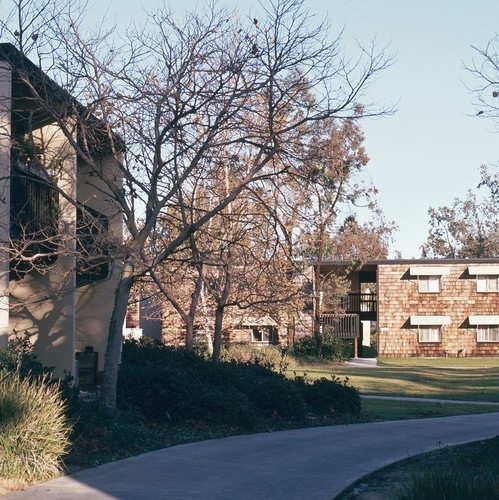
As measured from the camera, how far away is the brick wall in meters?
51.1

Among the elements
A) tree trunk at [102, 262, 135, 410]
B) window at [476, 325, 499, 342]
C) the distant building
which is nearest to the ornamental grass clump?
tree trunk at [102, 262, 135, 410]

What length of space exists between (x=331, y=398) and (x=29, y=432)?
9124 millimetres

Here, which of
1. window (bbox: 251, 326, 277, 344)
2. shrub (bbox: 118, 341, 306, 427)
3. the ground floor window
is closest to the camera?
shrub (bbox: 118, 341, 306, 427)

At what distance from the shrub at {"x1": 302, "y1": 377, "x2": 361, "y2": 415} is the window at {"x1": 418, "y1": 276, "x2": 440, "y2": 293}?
3357 cm

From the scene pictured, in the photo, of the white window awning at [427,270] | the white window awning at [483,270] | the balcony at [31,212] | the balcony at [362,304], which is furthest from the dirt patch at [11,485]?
the balcony at [362,304]

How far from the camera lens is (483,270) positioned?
50281 millimetres

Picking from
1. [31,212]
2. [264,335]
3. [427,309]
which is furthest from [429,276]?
[31,212]

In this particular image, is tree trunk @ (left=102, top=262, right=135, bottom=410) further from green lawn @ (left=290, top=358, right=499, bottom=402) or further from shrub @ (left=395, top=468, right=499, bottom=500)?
green lawn @ (left=290, top=358, right=499, bottom=402)

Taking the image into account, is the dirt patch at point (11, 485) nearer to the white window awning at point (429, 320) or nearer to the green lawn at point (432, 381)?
the green lawn at point (432, 381)

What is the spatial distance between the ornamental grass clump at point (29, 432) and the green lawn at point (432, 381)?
1670 centimetres

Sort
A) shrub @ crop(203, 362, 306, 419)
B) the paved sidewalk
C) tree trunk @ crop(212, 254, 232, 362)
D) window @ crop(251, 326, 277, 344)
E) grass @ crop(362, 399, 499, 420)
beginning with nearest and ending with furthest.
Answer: shrub @ crop(203, 362, 306, 419), tree trunk @ crop(212, 254, 232, 362), grass @ crop(362, 399, 499, 420), the paved sidewalk, window @ crop(251, 326, 277, 344)

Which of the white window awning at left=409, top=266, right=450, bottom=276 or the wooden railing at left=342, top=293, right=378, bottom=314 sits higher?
the white window awning at left=409, top=266, right=450, bottom=276

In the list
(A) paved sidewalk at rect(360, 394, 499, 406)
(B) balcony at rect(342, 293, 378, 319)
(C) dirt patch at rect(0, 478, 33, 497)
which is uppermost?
(B) balcony at rect(342, 293, 378, 319)

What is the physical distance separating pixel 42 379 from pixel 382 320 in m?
40.9
